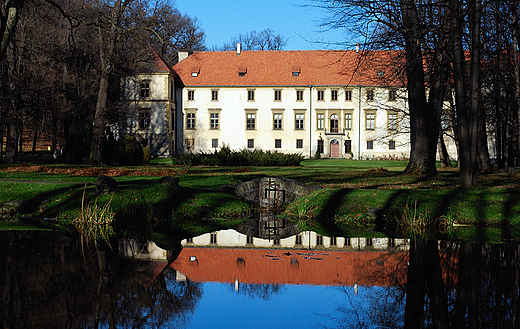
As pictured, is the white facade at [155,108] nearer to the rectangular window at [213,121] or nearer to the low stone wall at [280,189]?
the rectangular window at [213,121]

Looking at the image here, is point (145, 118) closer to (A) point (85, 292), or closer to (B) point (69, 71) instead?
(B) point (69, 71)

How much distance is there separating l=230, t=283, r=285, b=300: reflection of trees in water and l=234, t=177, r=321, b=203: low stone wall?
876 cm

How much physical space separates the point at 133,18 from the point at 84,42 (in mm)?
Result: 12994

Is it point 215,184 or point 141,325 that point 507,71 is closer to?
point 215,184

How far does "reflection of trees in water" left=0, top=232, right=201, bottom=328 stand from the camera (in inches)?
214

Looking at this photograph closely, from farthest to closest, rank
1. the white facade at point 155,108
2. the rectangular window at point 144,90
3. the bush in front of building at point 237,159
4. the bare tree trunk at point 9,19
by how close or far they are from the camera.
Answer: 1. the rectangular window at point 144,90
2. the white facade at point 155,108
3. the bush in front of building at point 237,159
4. the bare tree trunk at point 9,19

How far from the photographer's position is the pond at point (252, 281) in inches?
218

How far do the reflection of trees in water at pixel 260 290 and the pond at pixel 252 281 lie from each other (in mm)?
12

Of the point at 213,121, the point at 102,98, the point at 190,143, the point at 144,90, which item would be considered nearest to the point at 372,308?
the point at 102,98

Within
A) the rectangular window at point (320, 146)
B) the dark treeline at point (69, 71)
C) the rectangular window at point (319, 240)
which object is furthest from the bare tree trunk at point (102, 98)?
the rectangular window at point (320, 146)

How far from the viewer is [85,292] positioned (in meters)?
6.33

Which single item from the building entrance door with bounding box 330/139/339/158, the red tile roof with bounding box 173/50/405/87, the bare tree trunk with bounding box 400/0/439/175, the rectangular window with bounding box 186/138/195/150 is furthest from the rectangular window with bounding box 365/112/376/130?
the bare tree trunk with bounding box 400/0/439/175

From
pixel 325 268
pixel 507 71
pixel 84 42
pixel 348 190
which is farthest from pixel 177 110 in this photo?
pixel 325 268

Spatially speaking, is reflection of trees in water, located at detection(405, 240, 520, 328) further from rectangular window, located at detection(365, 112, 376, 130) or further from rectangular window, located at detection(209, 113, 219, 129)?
rectangular window, located at detection(209, 113, 219, 129)
